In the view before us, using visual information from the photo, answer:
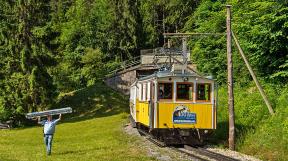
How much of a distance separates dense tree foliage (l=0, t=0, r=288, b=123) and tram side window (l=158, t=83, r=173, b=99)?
7.78 metres

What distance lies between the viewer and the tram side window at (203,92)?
2255cm

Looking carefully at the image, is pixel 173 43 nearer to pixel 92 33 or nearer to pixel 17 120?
pixel 92 33

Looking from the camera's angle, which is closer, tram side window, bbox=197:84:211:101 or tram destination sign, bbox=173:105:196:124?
tram destination sign, bbox=173:105:196:124

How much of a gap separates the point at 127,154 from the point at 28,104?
28142 millimetres

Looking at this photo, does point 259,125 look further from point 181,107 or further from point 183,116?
point 181,107

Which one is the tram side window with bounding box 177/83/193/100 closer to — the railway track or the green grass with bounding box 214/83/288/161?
the railway track

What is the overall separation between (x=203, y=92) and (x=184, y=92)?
2.89 feet

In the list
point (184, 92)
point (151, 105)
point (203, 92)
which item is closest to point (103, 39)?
point (184, 92)

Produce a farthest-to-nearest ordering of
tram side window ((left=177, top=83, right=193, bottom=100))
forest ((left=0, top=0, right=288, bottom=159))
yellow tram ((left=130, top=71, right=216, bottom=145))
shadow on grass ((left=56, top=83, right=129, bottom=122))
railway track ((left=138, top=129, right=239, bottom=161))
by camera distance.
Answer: shadow on grass ((left=56, top=83, right=129, bottom=122)) → forest ((left=0, top=0, right=288, bottom=159)) → tram side window ((left=177, top=83, right=193, bottom=100)) → yellow tram ((left=130, top=71, right=216, bottom=145)) → railway track ((left=138, top=129, right=239, bottom=161))

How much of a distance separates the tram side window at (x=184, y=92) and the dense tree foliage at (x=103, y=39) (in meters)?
6.99

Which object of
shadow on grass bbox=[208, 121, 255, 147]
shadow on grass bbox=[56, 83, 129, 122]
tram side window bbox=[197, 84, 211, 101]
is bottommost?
shadow on grass bbox=[56, 83, 129, 122]

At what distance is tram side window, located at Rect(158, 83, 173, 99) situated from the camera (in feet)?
73.4

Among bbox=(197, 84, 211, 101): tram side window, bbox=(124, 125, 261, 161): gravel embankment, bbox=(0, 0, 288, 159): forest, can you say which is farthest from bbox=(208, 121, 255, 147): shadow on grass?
bbox=(197, 84, 211, 101): tram side window

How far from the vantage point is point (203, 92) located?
74.3ft
